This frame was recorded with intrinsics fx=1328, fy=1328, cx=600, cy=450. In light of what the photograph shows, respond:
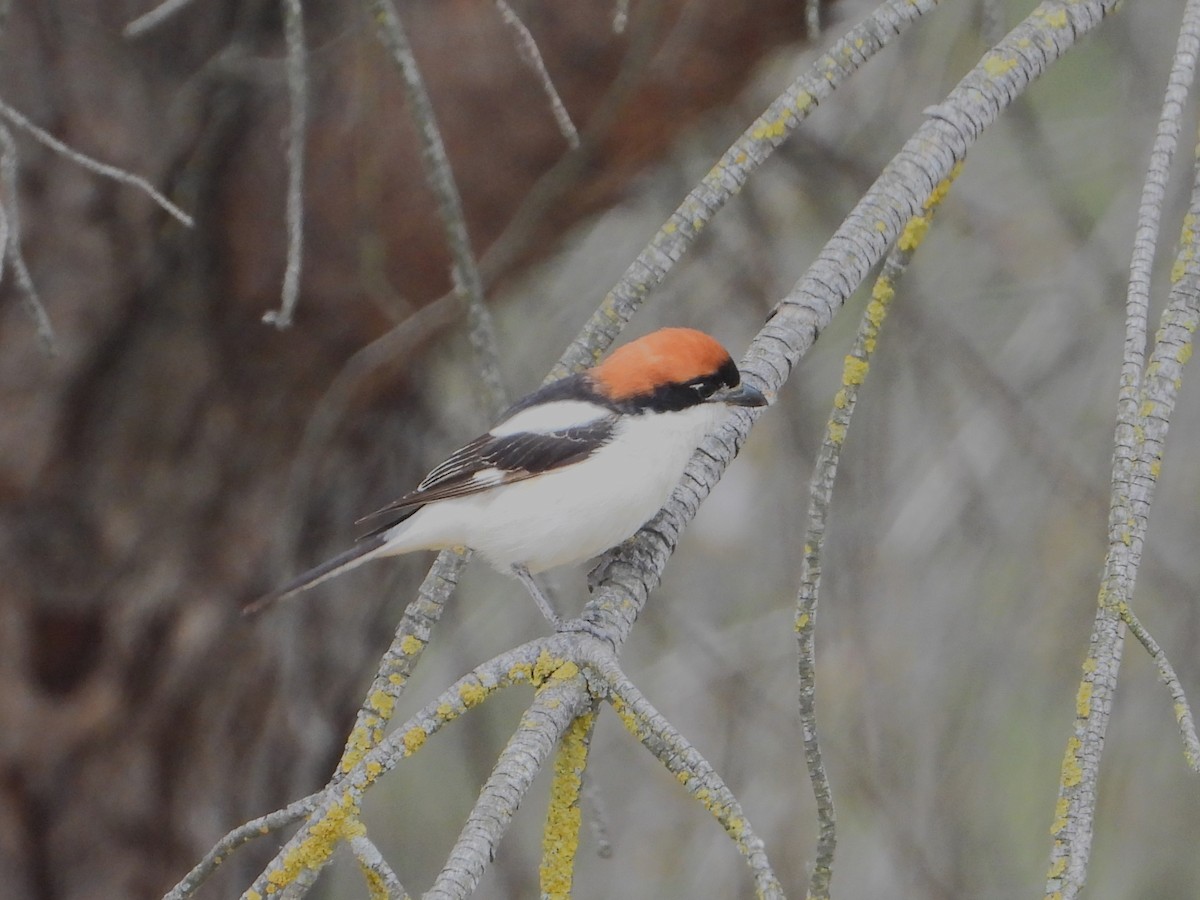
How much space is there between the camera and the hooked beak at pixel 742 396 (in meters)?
2.60

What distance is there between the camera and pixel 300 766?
348 cm

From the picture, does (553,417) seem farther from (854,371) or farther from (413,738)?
(413,738)

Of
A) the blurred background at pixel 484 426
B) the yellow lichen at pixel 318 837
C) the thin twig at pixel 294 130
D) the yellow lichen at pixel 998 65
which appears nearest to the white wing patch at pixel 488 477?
the blurred background at pixel 484 426

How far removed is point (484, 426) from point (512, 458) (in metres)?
0.68

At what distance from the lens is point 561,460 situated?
2.90 metres

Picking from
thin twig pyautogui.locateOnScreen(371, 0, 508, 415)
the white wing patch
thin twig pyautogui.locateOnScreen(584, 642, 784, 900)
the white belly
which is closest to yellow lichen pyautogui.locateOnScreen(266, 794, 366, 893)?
thin twig pyautogui.locateOnScreen(584, 642, 784, 900)

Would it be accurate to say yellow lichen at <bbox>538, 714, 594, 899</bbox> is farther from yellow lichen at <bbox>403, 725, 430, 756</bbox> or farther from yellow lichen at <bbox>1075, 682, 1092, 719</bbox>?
yellow lichen at <bbox>1075, 682, 1092, 719</bbox>

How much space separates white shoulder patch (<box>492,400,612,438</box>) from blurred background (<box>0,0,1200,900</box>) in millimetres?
372

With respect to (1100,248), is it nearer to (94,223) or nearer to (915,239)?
(915,239)

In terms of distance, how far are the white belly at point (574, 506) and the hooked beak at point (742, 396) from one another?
4.2 inches

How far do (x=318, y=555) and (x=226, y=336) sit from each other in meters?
0.64

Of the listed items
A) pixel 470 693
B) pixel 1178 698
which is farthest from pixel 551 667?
pixel 1178 698

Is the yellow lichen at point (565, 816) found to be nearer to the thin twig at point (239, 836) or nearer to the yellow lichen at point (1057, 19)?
the thin twig at point (239, 836)

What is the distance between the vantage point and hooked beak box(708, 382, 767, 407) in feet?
8.54
